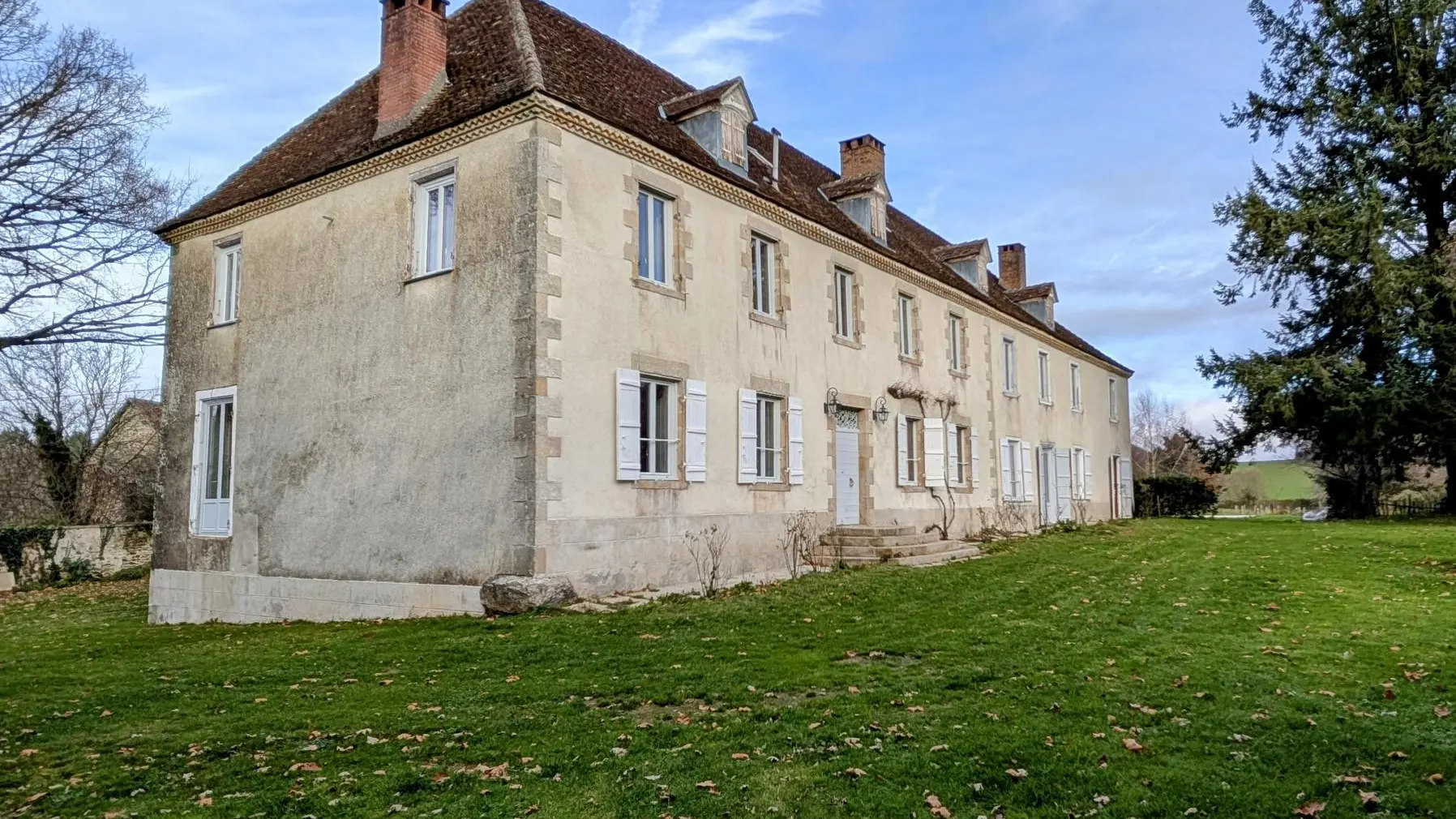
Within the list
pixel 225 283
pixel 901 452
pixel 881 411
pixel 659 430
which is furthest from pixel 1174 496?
pixel 225 283

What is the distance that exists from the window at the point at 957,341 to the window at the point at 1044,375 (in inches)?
202

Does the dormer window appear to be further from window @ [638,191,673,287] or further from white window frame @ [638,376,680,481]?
white window frame @ [638,376,680,481]

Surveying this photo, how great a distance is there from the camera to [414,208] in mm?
11477

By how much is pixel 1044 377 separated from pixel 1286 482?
153ft

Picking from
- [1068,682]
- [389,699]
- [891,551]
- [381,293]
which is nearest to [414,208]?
[381,293]

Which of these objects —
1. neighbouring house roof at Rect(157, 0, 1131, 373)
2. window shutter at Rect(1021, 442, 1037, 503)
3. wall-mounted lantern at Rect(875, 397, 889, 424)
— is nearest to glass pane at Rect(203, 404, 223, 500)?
neighbouring house roof at Rect(157, 0, 1131, 373)

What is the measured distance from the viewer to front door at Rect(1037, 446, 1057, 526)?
2348 cm

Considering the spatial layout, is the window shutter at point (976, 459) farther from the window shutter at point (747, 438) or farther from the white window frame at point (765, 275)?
the window shutter at point (747, 438)

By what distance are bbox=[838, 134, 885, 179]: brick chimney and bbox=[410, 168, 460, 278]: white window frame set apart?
997 cm

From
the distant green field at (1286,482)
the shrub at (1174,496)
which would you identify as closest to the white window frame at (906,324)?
the shrub at (1174,496)

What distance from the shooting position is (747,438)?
13.0 meters

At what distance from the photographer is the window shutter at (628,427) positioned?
35.7ft

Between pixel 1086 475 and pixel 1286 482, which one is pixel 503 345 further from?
pixel 1286 482

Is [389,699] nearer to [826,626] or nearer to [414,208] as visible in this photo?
[826,626]
